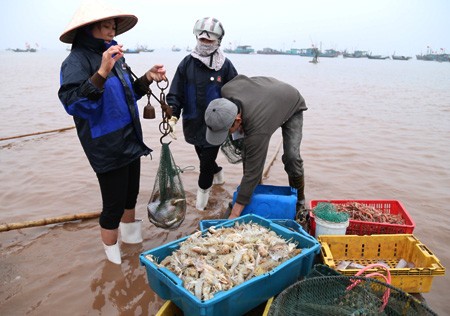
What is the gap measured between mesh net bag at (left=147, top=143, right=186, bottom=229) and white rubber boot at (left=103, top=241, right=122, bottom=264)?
1.60 ft

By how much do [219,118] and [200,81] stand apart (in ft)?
4.36

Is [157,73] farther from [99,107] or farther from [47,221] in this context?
[47,221]

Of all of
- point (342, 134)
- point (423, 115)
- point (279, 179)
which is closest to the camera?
point (279, 179)

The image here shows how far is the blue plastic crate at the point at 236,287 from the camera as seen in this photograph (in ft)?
7.41

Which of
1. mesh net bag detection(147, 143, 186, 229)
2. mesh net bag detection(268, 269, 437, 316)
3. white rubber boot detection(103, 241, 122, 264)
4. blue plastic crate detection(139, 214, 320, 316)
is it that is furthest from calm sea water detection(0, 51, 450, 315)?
mesh net bag detection(268, 269, 437, 316)

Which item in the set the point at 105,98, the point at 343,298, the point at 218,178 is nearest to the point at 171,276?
the point at 343,298

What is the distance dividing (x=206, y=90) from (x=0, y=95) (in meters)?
15.7

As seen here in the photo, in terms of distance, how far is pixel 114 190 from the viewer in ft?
10.2

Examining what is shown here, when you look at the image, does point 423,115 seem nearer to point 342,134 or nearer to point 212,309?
point 342,134

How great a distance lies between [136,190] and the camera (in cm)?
357

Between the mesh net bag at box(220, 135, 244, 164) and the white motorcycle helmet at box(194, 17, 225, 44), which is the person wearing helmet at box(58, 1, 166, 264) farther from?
the mesh net bag at box(220, 135, 244, 164)

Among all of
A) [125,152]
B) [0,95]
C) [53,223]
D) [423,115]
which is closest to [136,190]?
[125,152]

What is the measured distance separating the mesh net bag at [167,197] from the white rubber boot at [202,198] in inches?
34.5

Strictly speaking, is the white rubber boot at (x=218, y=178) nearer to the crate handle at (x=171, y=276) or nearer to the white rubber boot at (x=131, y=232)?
the white rubber boot at (x=131, y=232)
